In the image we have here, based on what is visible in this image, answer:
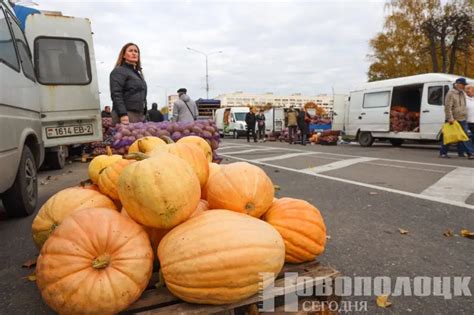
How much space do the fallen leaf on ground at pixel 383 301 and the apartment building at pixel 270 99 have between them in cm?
8636

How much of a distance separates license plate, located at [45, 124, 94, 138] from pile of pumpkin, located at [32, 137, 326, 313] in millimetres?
5859

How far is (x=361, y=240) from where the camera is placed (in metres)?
3.32

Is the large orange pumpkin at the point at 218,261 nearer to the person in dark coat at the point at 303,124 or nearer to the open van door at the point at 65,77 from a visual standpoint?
the open van door at the point at 65,77

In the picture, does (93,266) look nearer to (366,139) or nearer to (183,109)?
(183,109)

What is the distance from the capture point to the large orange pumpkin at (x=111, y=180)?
2.24 metres

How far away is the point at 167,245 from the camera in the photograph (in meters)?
1.59

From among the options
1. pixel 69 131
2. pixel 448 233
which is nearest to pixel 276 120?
pixel 69 131

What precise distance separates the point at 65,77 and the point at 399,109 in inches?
500

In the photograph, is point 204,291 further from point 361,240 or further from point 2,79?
point 2,79

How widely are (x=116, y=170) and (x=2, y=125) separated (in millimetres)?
1776

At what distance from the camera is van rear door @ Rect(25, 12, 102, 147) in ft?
22.9

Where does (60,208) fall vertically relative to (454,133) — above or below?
above

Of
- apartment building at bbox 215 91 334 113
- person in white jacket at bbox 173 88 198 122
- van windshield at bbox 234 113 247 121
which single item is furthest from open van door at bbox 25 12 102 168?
apartment building at bbox 215 91 334 113

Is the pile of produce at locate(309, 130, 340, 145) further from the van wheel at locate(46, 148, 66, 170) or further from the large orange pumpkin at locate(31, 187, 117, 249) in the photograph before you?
the large orange pumpkin at locate(31, 187, 117, 249)
